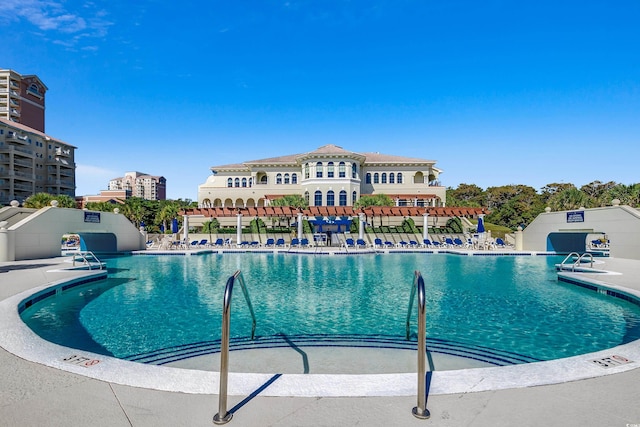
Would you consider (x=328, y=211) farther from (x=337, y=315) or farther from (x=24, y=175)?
(x=24, y=175)

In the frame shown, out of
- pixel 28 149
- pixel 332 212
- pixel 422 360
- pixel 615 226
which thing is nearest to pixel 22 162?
pixel 28 149

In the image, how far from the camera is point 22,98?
242 ft

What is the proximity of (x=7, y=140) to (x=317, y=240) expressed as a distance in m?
56.8

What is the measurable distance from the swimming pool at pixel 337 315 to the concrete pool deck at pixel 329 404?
2636 mm

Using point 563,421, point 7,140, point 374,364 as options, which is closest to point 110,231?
point 374,364

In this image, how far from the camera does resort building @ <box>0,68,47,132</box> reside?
233 ft

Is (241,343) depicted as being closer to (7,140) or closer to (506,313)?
(506,313)

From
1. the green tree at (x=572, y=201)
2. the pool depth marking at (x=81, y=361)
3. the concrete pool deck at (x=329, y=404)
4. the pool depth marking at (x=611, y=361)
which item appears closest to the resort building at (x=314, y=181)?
the green tree at (x=572, y=201)

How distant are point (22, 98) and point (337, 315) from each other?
3656 inches

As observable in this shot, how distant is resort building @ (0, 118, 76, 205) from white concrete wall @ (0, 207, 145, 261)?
151ft

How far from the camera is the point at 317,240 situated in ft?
110

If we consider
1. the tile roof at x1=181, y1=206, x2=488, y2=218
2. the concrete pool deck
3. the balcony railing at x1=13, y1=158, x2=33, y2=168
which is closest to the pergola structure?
the tile roof at x1=181, y1=206, x2=488, y2=218

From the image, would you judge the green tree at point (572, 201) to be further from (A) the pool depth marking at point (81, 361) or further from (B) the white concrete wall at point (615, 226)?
(A) the pool depth marking at point (81, 361)

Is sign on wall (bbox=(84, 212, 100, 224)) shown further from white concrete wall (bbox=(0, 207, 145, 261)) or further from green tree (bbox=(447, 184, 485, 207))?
green tree (bbox=(447, 184, 485, 207))
